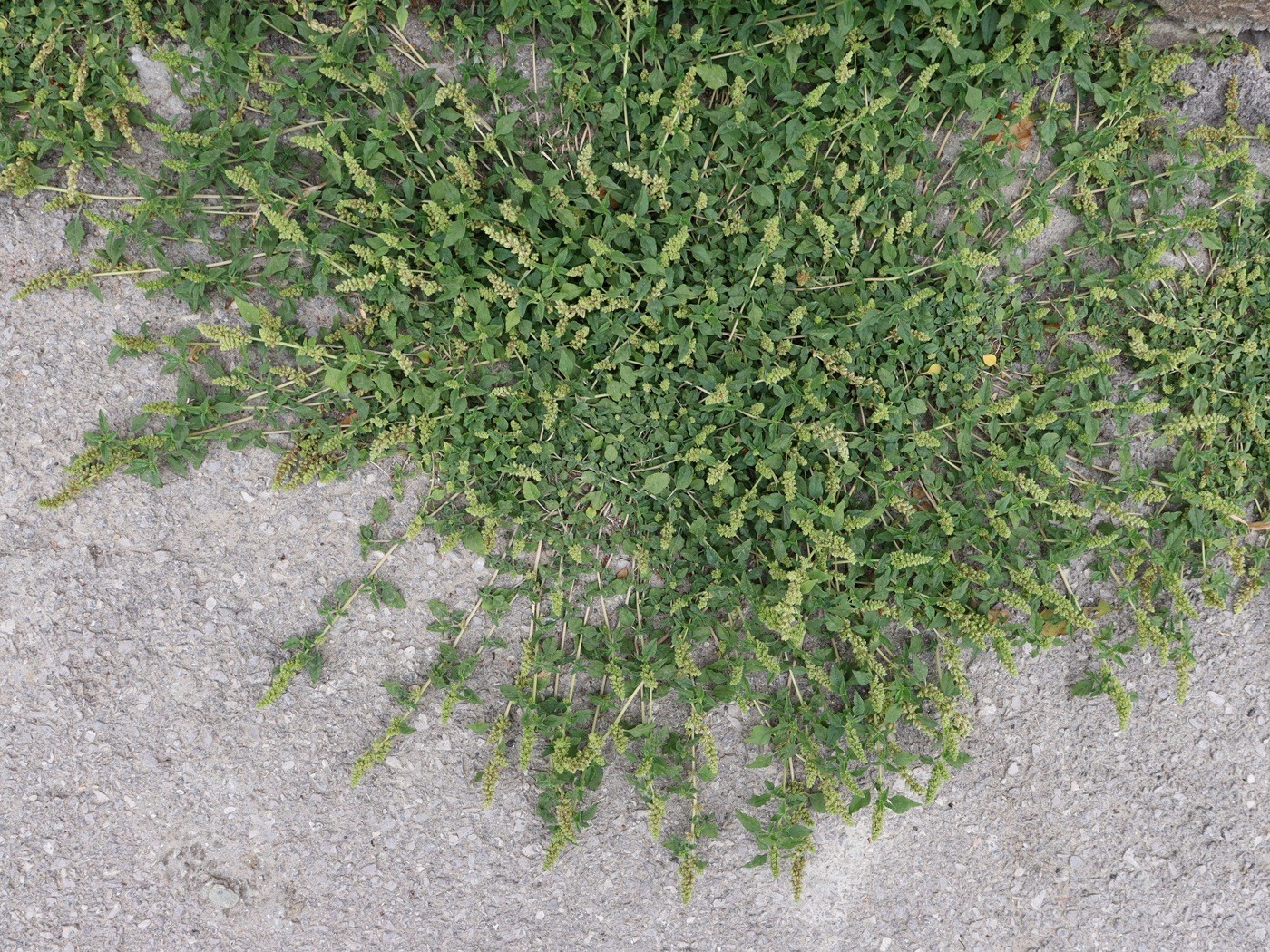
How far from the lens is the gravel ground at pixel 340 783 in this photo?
104 inches

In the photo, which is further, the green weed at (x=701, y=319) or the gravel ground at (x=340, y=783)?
the gravel ground at (x=340, y=783)

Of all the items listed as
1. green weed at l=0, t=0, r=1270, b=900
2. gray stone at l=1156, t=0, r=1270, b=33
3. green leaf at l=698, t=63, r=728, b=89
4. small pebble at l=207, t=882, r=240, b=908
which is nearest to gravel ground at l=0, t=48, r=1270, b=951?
small pebble at l=207, t=882, r=240, b=908

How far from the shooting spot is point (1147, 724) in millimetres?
2904

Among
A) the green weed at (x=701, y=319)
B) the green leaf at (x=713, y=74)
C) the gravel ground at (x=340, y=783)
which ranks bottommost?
the gravel ground at (x=340, y=783)

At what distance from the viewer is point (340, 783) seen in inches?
109

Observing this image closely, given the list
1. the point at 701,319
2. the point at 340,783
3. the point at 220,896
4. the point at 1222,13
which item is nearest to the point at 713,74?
the point at 701,319

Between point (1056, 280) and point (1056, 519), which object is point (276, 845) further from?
point (1056, 280)

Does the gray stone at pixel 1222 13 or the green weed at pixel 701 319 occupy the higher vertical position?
the gray stone at pixel 1222 13

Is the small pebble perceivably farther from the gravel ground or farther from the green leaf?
the green leaf

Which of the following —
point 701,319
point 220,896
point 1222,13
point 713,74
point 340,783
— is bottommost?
point 220,896

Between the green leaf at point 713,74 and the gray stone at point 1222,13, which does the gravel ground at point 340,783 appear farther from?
the gray stone at point 1222,13

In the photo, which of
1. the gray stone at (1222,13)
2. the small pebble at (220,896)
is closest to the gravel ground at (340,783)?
the small pebble at (220,896)

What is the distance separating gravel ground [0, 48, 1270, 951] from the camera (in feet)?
8.70

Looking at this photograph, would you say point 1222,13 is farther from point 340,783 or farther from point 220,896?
point 220,896
